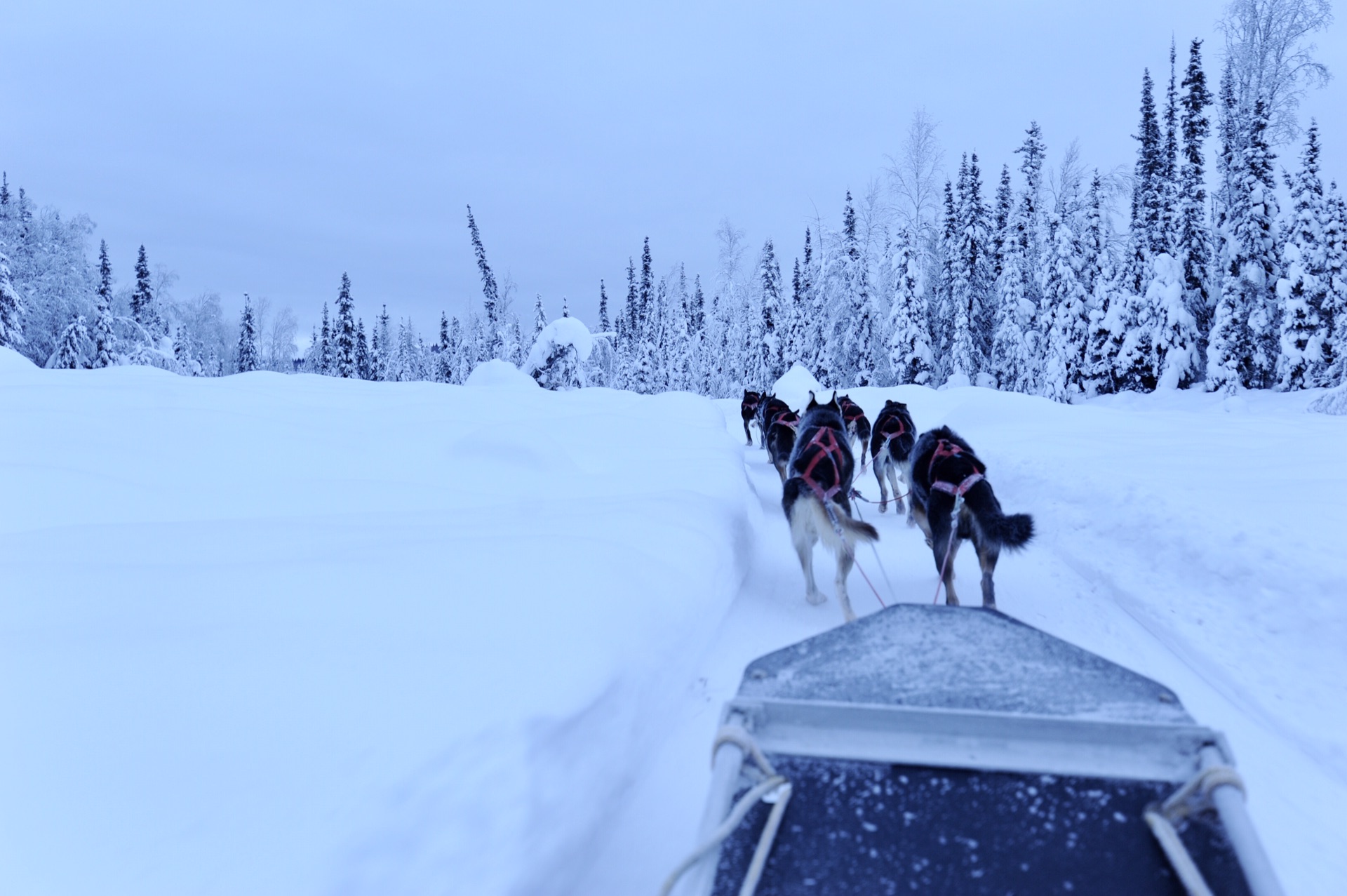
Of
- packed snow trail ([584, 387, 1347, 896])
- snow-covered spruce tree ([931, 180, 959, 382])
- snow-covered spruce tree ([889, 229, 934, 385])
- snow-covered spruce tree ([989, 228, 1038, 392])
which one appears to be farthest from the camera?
snow-covered spruce tree ([931, 180, 959, 382])

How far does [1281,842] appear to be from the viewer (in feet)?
7.05

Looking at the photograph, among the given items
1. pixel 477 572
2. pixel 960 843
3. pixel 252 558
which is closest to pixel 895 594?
pixel 477 572

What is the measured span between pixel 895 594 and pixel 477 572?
3066mm

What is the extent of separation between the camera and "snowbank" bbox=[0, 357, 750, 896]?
1.53 metres

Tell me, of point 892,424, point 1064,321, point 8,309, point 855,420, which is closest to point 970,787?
point 892,424

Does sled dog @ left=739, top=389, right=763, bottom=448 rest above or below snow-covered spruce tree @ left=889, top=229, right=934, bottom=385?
below

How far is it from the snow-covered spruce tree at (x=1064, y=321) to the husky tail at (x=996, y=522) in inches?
1067

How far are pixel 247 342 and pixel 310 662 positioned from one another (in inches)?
2201

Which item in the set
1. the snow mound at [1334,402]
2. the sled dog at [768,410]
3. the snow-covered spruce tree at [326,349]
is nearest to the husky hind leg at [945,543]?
the sled dog at [768,410]

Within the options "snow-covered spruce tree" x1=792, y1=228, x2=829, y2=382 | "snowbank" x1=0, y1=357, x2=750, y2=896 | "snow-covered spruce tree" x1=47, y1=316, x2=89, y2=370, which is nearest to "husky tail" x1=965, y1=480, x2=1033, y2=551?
"snowbank" x1=0, y1=357, x2=750, y2=896

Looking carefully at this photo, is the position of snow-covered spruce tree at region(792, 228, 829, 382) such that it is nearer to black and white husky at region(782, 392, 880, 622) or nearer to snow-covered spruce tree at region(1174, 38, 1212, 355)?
snow-covered spruce tree at region(1174, 38, 1212, 355)

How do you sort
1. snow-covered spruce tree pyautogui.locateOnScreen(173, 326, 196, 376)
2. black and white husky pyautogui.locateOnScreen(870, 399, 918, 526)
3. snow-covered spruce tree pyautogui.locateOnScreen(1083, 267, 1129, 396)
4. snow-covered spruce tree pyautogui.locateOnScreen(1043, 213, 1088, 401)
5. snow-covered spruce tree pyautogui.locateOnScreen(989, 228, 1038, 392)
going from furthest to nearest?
snow-covered spruce tree pyautogui.locateOnScreen(173, 326, 196, 376)
snow-covered spruce tree pyautogui.locateOnScreen(989, 228, 1038, 392)
snow-covered spruce tree pyautogui.locateOnScreen(1043, 213, 1088, 401)
snow-covered spruce tree pyautogui.locateOnScreen(1083, 267, 1129, 396)
black and white husky pyautogui.locateOnScreen(870, 399, 918, 526)

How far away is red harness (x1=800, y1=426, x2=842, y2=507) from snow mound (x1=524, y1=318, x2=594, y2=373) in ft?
74.1

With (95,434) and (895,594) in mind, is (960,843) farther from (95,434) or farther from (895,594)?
(95,434)
